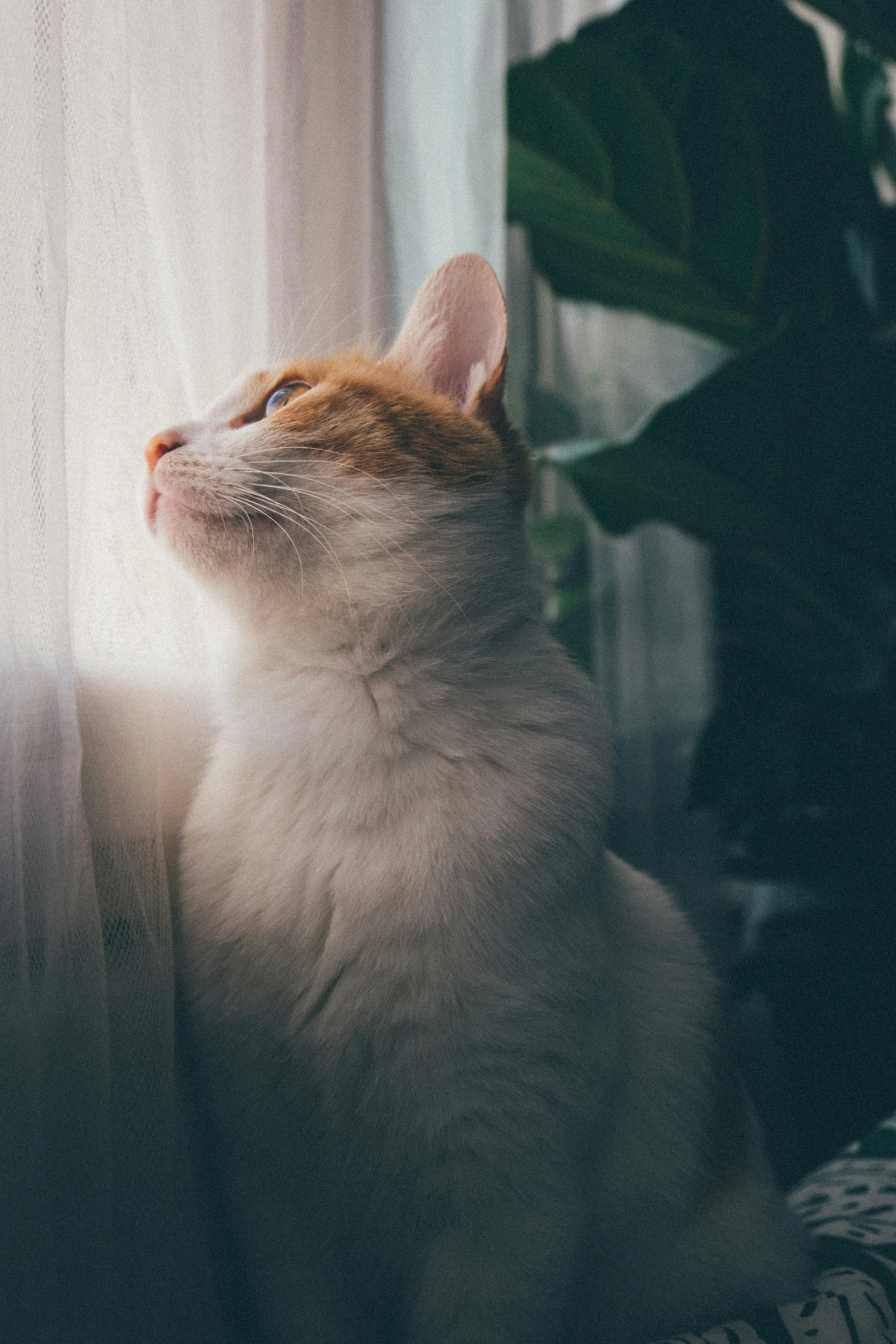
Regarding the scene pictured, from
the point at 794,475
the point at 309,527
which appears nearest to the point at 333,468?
the point at 309,527

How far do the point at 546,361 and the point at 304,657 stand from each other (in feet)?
4.64

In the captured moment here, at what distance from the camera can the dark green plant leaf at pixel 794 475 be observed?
105 cm

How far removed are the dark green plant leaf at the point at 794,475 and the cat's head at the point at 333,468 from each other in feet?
1.36

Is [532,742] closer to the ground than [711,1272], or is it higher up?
higher up

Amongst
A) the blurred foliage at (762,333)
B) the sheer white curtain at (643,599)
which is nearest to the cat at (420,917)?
the blurred foliage at (762,333)

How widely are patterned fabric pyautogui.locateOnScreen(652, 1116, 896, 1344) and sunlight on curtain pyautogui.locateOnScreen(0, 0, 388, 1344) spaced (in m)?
0.43

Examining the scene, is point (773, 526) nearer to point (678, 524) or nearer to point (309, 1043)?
point (678, 524)

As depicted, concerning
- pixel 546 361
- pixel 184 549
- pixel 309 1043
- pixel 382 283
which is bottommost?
pixel 309 1043

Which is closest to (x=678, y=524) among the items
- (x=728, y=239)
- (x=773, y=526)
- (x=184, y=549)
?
(x=773, y=526)

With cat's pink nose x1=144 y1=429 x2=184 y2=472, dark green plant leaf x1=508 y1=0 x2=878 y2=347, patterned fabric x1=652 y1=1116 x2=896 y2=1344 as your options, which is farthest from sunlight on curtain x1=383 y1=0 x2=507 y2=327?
patterned fabric x1=652 y1=1116 x2=896 y2=1344

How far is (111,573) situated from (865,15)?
117 centimetres

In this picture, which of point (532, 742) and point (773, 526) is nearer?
point (532, 742)

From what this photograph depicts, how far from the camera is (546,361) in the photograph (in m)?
1.86

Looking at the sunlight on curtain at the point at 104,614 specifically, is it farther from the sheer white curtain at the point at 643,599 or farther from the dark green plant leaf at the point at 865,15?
the sheer white curtain at the point at 643,599
